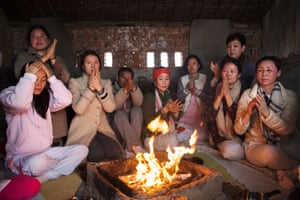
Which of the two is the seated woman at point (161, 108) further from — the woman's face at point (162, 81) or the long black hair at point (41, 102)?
the long black hair at point (41, 102)

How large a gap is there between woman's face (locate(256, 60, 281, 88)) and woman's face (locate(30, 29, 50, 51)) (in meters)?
3.43

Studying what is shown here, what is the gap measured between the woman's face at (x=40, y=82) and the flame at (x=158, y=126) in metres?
1.96

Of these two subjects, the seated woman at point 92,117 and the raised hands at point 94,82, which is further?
the seated woman at point 92,117

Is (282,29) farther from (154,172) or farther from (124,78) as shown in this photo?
(154,172)

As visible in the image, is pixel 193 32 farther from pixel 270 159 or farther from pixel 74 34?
pixel 270 159

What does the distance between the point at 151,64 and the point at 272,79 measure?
3858mm

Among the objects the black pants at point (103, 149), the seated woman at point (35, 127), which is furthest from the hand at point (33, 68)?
the black pants at point (103, 149)

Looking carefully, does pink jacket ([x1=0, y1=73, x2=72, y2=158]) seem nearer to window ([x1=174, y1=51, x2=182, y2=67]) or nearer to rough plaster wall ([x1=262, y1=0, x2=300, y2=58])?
window ([x1=174, y1=51, x2=182, y2=67])

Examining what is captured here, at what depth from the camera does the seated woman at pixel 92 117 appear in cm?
429

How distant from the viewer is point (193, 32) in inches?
293

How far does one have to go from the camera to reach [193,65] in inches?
228

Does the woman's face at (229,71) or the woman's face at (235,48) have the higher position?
the woman's face at (235,48)

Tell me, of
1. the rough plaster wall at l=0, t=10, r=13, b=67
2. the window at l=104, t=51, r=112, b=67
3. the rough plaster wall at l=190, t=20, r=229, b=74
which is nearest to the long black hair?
the rough plaster wall at l=0, t=10, r=13, b=67

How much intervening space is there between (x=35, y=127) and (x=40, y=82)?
0.59 meters
